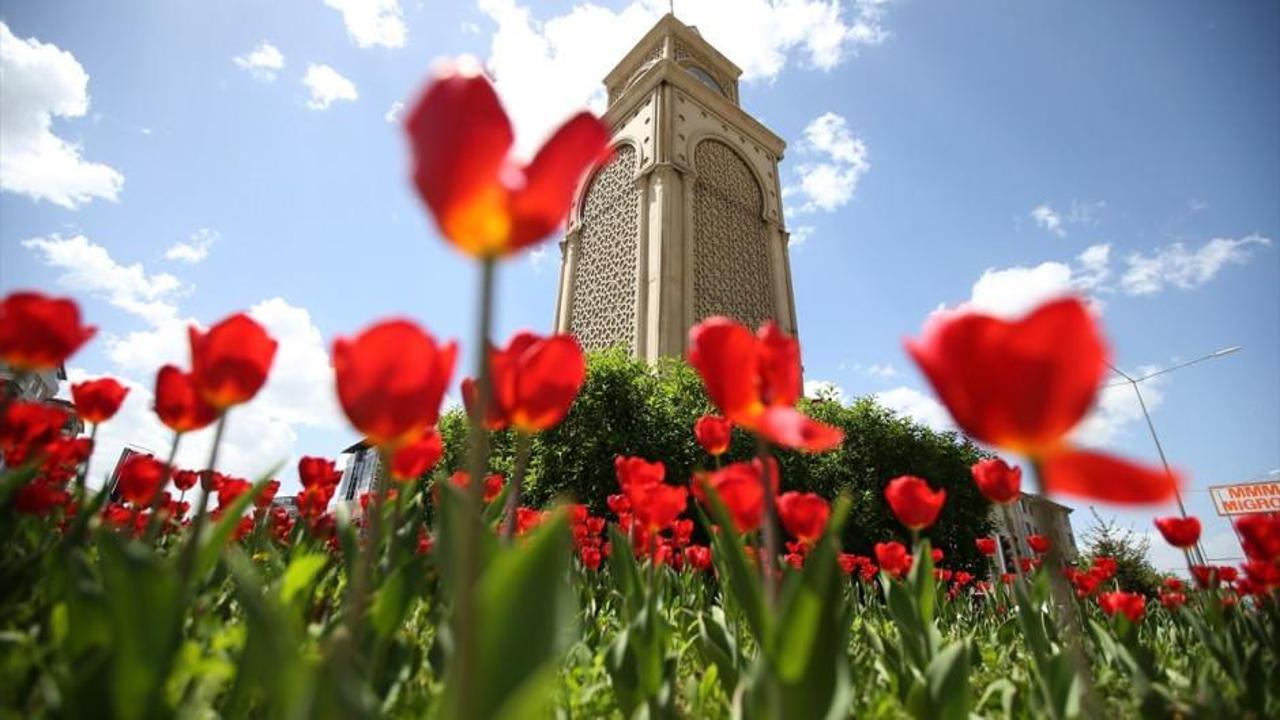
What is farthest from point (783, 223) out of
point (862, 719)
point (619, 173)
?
point (862, 719)

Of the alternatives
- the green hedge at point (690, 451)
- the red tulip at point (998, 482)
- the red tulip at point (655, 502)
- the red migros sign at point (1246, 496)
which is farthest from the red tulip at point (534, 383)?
the red migros sign at point (1246, 496)

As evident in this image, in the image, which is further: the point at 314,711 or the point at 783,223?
the point at 783,223

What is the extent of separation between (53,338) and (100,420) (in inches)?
26.0

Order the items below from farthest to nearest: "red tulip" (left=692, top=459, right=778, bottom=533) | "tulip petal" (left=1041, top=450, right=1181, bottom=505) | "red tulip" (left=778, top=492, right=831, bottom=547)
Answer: "red tulip" (left=778, top=492, right=831, bottom=547) → "red tulip" (left=692, top=459, right=778, bottom=533) → "tulip petal" (left=1041, top=450, right=1181, bottom=505)

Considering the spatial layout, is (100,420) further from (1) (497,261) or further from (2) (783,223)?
(2) (783,223)

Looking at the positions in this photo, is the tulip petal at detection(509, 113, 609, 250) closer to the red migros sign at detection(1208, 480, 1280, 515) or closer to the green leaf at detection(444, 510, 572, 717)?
the green leaf at detection(444, 510, 572, 717)

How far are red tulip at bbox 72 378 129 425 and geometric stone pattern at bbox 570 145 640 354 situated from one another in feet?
34.9

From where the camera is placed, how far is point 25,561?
1.10 m

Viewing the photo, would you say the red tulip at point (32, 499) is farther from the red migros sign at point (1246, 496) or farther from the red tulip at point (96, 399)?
the red migros sign at point (1246, 496)

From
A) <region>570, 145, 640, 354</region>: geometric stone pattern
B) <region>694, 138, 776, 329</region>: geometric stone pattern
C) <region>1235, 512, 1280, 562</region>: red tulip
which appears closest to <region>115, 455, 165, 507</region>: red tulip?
<region>1235, 512, 1280, 562</region>: red tulip

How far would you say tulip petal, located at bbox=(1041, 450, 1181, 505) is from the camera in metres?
0.52

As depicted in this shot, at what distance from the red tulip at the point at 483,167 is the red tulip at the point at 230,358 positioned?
630mm

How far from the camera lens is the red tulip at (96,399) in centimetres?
163

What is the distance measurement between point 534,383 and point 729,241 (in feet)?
47.5
